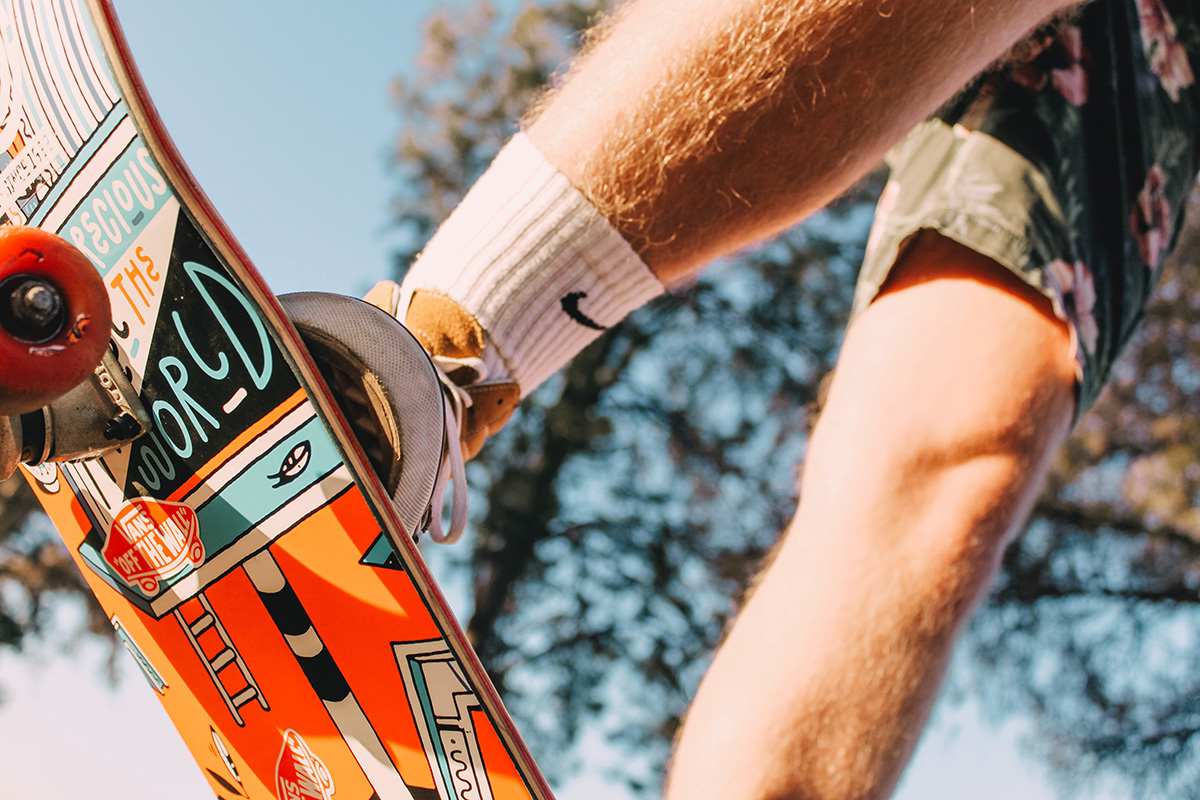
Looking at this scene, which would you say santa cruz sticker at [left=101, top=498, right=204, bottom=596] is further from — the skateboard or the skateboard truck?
the skateboard truck

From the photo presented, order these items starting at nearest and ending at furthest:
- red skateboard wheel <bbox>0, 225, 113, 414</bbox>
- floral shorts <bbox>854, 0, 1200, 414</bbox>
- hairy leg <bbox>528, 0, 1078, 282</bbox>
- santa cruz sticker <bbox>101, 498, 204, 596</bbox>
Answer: red skateboard wheel <bbox>0, 225, 113, 414</bbox> → hairy leg <bbox>528, 0, 1078, 282</bbox> → santa cruz sticker <bbox>101, 498, 204, 596</bbox> → floral shorts <bbox>854, 0, 1200, 414</bbox>

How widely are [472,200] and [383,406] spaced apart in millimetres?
306

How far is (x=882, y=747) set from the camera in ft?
2.96

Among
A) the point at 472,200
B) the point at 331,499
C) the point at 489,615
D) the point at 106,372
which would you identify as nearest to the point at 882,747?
the point at 331,499

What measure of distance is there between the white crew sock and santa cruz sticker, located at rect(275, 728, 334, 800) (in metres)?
0.43

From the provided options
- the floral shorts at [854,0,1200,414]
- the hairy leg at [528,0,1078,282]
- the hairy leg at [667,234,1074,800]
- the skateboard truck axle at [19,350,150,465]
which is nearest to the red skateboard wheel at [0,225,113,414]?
the skateboard truck axle at [19,350,150,465]

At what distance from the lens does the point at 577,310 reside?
0.96 m

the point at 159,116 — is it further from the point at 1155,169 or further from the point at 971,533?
the point at 1155,169

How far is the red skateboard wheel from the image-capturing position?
565 millimetres

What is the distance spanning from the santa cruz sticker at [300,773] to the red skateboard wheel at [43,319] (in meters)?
0.48

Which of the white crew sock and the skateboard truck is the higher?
the skateboard truck

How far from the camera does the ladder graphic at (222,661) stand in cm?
89

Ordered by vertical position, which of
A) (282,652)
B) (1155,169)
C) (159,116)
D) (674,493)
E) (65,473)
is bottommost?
(674,493)

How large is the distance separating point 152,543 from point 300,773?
0.28m
